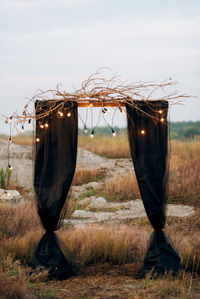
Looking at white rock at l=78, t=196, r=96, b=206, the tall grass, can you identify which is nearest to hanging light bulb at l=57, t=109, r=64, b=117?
white rock at l=78, t=196, r=96, b=206

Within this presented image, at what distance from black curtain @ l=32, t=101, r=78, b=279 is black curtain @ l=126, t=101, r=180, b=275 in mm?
798

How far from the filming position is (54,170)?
15.1 ft

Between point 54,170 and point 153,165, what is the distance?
1.28 meters

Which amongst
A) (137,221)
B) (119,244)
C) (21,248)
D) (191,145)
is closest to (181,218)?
(137,221)

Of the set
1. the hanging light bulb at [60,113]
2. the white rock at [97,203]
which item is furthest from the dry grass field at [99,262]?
the hanging light bulb at [60,113]

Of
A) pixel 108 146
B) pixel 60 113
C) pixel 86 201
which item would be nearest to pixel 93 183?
pixel 86 201

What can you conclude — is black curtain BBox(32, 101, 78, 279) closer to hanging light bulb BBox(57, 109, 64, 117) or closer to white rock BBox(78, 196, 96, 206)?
hanging light bulb BBox(57, 109, 64, 117)

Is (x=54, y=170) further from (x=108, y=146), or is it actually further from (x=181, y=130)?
(x=181, y=130)

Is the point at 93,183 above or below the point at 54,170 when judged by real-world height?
below

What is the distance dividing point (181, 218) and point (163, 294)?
172 inches

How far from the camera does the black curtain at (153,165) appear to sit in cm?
449

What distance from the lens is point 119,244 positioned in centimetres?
494

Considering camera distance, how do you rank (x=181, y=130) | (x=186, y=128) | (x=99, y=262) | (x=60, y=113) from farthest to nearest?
(x=181, y=130)
(x=186, y=128)
(x=99, y=262)
(x=60, y=113)

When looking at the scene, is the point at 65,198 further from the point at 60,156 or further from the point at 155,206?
the point at 155,206
